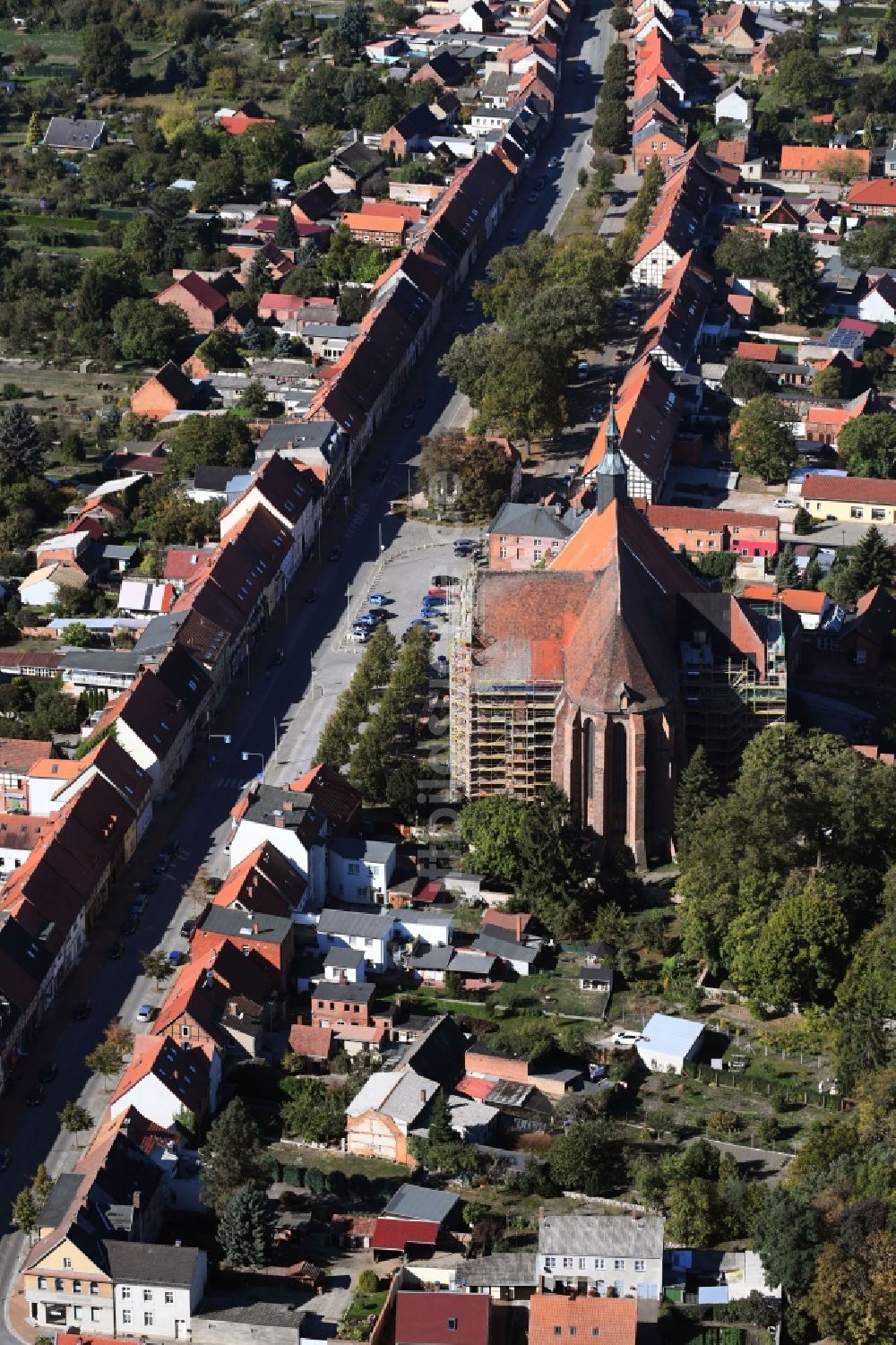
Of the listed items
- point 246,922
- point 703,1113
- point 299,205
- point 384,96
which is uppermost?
point 384,96

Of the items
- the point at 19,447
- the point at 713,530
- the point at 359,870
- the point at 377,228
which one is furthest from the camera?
the point at 377,228

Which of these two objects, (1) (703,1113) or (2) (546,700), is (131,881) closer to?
(2) (546,700)

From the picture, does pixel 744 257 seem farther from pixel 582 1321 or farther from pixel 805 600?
pixel 582 1321

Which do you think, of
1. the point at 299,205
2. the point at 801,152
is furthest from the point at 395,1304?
the point at 801,152

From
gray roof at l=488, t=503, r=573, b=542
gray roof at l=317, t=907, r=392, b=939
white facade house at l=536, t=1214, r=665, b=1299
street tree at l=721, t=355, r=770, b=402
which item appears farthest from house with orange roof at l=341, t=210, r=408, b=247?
white facade house at l=536, t=1214, r=665, b=1299

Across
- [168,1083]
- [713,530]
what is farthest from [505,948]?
[713,530]

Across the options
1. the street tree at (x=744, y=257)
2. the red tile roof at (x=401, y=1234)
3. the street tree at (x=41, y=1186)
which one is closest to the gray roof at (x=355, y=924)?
the red tile roof at (x=401, y=1234)

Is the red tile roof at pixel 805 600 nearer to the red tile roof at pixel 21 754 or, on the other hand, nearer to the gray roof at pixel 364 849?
the gray roof at pixel 364 849

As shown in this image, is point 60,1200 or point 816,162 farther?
point 816,162
